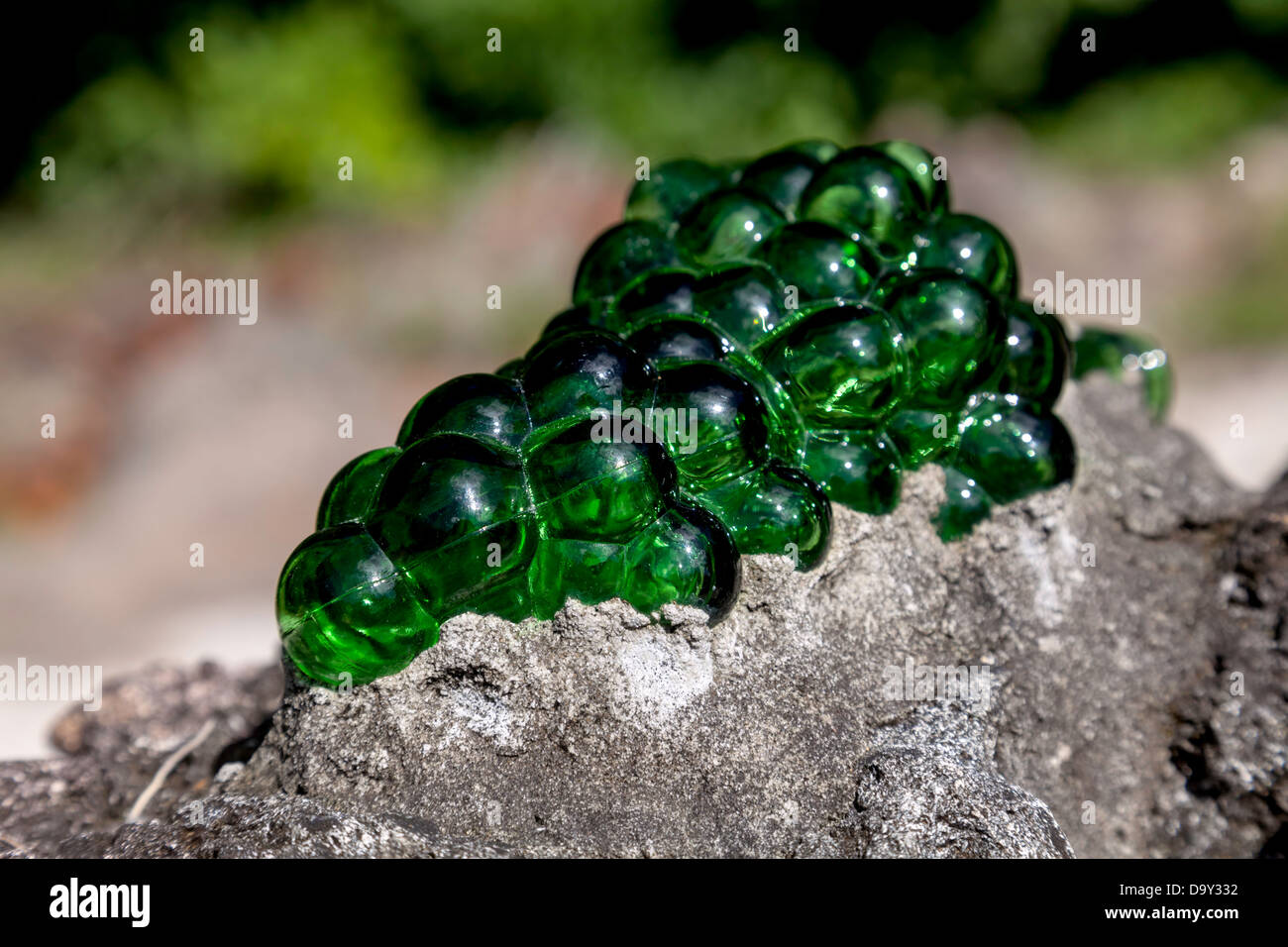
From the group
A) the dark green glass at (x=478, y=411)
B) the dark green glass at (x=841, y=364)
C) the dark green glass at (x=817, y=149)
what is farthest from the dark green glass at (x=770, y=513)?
the dark green glass at (x=817, y=149)

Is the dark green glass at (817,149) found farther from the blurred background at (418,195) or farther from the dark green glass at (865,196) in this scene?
the blurred background at (418,195)

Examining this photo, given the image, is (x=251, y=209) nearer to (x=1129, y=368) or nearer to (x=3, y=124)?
(x=3, y=124)

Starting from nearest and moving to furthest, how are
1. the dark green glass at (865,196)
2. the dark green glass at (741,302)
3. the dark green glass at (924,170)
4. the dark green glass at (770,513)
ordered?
the dark green glass at (770,513) < the dark green glass at (741,302) < the dark green glass at (865,196) < the dark green glass at (924,170)

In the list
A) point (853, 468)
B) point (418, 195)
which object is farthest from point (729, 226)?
point (418, 195)

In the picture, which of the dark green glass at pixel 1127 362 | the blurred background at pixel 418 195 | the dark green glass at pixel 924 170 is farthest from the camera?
the blurred background at pixel 418 195

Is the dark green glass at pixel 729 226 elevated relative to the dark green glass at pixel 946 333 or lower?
elevated

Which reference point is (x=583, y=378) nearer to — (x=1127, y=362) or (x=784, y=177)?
(x=784, y=177)
